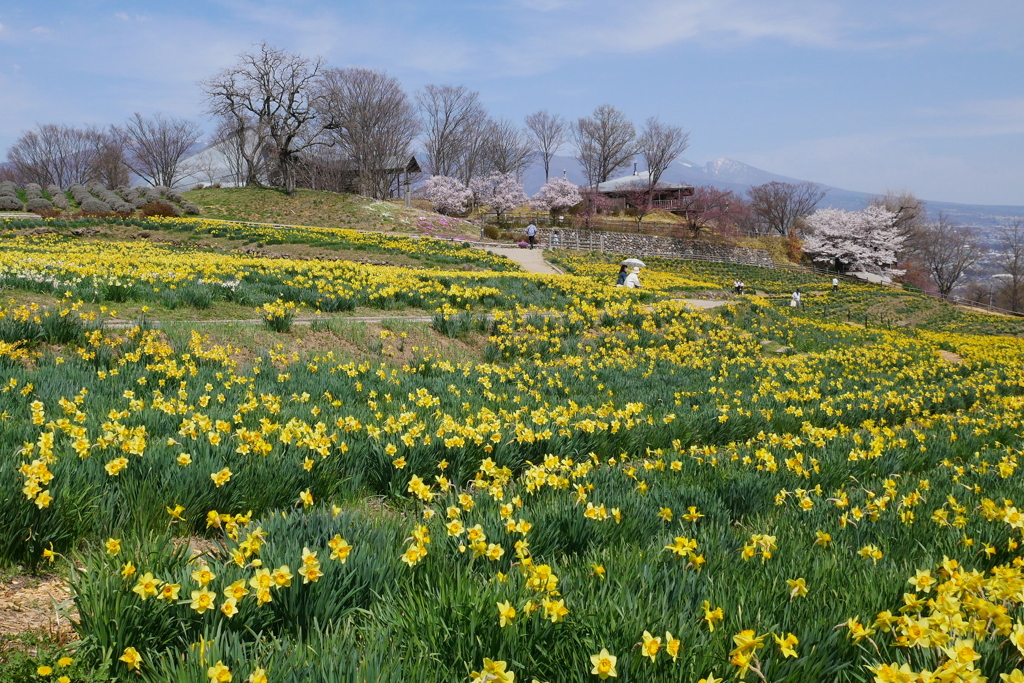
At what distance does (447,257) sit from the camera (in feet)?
72.9

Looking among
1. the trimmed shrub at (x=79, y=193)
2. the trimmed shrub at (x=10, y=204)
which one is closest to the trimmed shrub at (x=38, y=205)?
the trimmed shrub at (x=10, y=204)

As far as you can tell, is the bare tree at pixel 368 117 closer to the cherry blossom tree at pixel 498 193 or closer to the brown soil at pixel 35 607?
the cherry blossom tree at pixel 498 193

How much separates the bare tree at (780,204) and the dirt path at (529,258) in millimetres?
56218

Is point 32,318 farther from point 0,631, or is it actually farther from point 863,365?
point 863,365

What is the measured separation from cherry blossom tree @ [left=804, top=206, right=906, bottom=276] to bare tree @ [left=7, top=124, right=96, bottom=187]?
8120cm

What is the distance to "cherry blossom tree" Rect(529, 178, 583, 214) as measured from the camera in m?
60.5

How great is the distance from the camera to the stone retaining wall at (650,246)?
45.2 metres

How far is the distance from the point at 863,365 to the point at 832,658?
11264 millimetres

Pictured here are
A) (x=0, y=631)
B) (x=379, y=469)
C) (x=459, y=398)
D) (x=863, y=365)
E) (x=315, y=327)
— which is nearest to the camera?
(x=0, y=631)

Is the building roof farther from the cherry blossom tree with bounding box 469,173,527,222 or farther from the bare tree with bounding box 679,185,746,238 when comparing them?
the cherry blossom tree with bounding box 469,173,527,222

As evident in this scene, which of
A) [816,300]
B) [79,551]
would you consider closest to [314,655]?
[79,551]

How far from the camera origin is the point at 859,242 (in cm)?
5947

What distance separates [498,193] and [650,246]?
814 inches

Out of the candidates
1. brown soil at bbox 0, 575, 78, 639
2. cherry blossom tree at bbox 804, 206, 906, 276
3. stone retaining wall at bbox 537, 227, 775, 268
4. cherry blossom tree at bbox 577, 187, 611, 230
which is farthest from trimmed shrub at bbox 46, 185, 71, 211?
cherry blossom tree at bbox 804, 206, 906, 276
